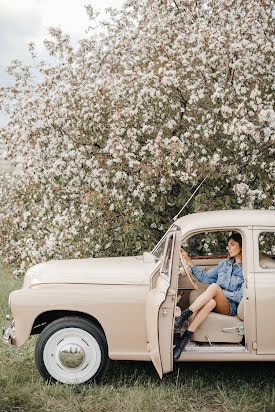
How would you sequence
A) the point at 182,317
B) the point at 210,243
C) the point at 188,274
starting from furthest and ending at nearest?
the point at 210,243, the point at 188,274, the point at 182,317

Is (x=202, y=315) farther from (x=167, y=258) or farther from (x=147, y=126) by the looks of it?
(x=147, y=126)

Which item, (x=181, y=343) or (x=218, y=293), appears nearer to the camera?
(x=181, y=343)

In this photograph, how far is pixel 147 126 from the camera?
689 cm

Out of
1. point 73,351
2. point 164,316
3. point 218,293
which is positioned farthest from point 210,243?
point 164,316

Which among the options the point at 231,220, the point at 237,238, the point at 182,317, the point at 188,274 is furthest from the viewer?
the point at 237,238

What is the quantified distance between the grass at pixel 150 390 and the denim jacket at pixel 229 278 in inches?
32.6

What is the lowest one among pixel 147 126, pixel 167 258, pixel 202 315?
pixel 202 315

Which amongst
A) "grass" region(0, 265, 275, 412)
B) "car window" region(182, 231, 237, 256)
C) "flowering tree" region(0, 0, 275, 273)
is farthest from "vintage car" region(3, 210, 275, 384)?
"flowering tree" region(0, 0, 275, 273)

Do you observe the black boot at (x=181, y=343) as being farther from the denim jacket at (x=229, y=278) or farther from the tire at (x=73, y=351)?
the tire at (x=73, y=351)

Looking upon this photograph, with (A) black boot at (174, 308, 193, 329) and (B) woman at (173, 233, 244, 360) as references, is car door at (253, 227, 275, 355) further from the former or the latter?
(A) black boot at (174, 308, 193, 329)

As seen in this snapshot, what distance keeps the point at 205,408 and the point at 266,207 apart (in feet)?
11.0

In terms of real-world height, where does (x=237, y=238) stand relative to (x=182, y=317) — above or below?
above

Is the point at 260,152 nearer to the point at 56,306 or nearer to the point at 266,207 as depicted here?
the point at 266,207

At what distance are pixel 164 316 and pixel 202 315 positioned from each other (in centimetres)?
64
